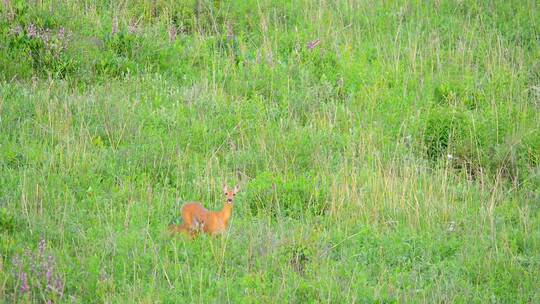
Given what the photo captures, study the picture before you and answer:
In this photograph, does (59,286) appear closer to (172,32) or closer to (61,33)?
(61,33)

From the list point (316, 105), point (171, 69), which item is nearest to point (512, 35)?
point (316, 105)

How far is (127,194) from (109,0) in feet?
14.6

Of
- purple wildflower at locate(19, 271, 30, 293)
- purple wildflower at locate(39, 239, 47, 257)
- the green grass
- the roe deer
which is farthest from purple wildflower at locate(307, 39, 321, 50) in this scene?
purple wildflower at locate(19, 271, 30, 293)

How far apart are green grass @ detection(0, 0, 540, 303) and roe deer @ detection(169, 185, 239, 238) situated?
15 cm

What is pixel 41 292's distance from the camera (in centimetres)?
510

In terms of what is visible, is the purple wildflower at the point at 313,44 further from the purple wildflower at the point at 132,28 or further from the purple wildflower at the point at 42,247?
the purple wildflower at the point at 42,247

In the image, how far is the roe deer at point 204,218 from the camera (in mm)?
5922

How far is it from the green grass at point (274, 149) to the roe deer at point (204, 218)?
0.50 ft

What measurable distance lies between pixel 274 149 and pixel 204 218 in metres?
1.71

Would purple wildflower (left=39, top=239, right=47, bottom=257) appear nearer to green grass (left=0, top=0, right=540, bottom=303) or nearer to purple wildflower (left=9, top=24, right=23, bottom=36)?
green grass (left=0, top=0, right=540, bottom=303)

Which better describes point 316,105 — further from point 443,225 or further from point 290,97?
point 443,225

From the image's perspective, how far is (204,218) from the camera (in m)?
5.93

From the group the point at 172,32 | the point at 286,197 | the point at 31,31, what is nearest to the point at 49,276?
the point at 286,197

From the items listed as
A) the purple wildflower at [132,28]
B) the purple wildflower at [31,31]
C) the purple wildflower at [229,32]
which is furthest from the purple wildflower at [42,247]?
the purple wildflower at [229,32]
